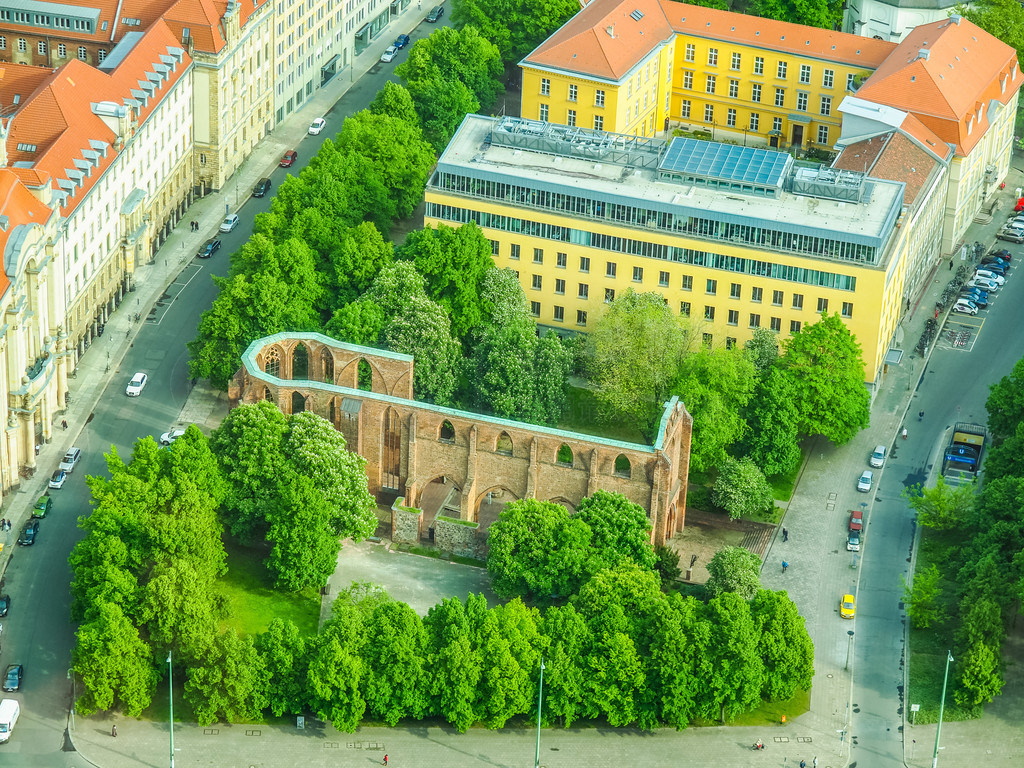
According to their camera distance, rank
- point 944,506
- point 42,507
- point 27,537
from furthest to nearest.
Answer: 1. point 42,507
2. point 944,506
3. point 27,537

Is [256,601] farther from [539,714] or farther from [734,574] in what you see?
[734,574]

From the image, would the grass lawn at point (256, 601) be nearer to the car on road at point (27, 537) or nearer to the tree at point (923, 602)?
the car on road at point (27, 537)

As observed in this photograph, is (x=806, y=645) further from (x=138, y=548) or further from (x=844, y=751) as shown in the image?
(x=138, y=548)

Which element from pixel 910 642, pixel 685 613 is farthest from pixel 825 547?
pixel 685 613

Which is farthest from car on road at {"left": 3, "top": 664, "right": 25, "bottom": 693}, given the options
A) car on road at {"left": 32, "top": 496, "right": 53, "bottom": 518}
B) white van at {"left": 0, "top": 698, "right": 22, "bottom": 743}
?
car on road at {"left": 32, "top": 496, "right": 53, "bottom": 518}

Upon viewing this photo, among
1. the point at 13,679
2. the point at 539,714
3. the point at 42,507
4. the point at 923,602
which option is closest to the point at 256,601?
the point at 13,679

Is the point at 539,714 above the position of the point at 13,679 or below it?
above
